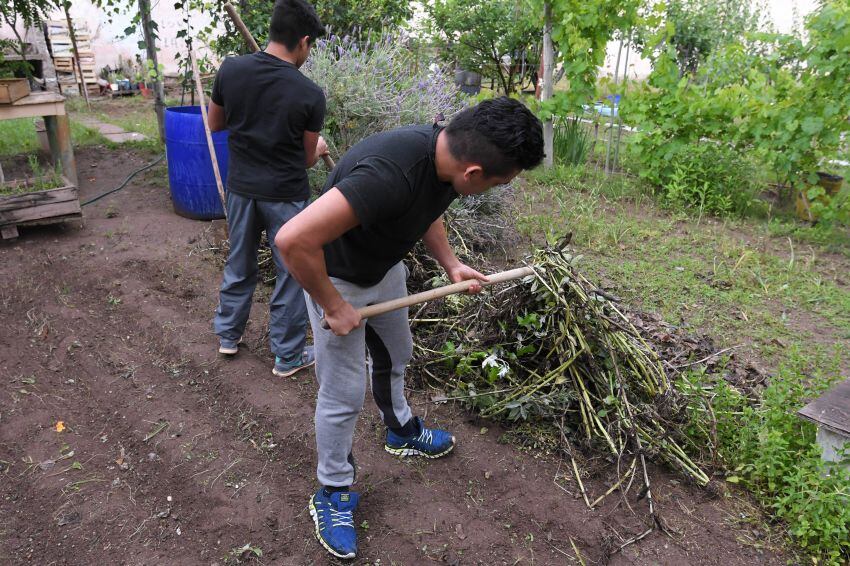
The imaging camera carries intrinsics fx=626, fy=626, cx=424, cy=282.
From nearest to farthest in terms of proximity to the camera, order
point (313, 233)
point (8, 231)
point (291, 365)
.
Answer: point (313, 233)
point (291, 365)
point (8, 231)

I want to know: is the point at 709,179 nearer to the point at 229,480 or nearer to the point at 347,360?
the point at 347,360

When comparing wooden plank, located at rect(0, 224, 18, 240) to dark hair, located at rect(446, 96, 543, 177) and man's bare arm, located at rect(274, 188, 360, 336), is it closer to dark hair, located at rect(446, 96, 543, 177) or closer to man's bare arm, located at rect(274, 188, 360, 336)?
man's bare arm, located at rect(274, 188, 360, 336)

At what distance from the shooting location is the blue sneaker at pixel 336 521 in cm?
220

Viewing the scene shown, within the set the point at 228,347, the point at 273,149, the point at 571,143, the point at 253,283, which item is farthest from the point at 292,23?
the point at 571,143

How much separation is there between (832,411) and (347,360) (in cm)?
194

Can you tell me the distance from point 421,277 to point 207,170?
6.90 feet

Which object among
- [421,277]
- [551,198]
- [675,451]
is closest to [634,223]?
[551,198]

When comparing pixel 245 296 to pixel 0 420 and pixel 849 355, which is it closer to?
pixel 0 420

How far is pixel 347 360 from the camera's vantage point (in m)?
2.13

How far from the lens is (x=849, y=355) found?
3.74m

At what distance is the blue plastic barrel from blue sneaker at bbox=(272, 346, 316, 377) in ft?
7.12

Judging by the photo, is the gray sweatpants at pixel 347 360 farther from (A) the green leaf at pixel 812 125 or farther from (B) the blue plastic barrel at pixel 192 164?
(A) the green leaf at pixel 812 125

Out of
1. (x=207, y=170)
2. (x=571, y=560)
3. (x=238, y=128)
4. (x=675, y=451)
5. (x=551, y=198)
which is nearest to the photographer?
(x=571, y=560)

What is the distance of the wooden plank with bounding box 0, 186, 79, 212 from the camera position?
4406 mm
